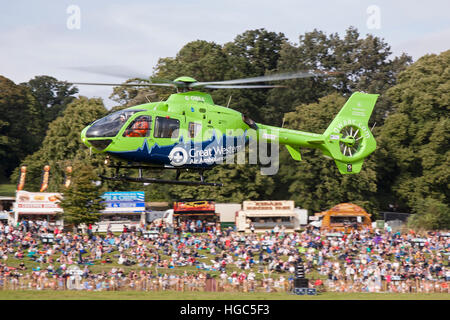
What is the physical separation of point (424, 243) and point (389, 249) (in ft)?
7.90

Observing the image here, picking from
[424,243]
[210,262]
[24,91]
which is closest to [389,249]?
[424,243]

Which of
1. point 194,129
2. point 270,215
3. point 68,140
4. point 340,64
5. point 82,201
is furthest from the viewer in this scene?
point 340,64

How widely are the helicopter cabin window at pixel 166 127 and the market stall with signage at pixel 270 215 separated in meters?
22.4

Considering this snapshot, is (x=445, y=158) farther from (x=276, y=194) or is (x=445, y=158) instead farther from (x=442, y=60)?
(x=276, y=194)

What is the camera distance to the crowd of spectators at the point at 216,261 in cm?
2583

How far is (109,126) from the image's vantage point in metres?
17.8

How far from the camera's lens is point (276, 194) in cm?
5056

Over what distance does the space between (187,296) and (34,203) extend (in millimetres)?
18941

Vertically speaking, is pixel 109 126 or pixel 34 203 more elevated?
pixel 109 126

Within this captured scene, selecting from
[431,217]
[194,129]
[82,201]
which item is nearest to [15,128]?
[82,201]

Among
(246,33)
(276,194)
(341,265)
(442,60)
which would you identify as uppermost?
(246,33)

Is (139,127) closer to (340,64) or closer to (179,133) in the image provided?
(179,133)

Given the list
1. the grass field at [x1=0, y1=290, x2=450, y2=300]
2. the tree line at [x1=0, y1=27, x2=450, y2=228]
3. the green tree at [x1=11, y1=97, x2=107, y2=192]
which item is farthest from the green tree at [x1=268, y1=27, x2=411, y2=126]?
the grass field at [x1=0, y1=290, x2=450, y2=300]

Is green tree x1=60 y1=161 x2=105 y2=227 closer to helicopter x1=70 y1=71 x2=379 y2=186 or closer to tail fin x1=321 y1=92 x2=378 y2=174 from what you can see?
helicopter x1=70 y1=71 x2=379 y2=186
